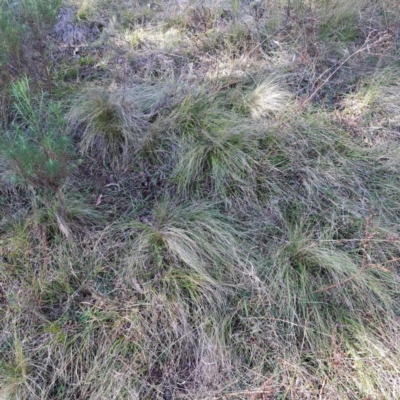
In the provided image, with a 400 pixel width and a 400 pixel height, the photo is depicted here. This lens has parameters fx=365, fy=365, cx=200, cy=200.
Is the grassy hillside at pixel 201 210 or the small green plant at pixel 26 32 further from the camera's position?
the small green plant at pixel 26 32

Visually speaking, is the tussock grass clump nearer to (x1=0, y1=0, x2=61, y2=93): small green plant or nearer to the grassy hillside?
the grassy hillside

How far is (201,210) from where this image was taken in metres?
2.59

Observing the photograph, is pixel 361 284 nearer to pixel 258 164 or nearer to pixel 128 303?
pixel 258 164

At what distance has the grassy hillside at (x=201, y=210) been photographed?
80.4 inches

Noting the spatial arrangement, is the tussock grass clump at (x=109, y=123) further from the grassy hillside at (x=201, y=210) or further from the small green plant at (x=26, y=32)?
the small green plant at (x=26, y=32)

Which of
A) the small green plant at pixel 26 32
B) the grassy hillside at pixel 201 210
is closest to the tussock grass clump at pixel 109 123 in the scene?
the grassy hillside at pixel 201 210

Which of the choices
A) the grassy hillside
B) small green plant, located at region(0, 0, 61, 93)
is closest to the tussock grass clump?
the grassy hillside

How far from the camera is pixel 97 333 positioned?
2.12 metres

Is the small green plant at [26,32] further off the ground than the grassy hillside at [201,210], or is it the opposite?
the small green plant at [26,32]

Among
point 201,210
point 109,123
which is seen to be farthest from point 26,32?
point 201,210

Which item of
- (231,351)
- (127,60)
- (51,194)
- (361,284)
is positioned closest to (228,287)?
(231,351)

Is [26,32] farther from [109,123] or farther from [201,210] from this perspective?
[201,210]

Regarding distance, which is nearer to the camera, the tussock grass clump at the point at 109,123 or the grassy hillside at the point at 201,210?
the grassy hillside at the point at 201,210

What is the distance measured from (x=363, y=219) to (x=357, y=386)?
1102mm
